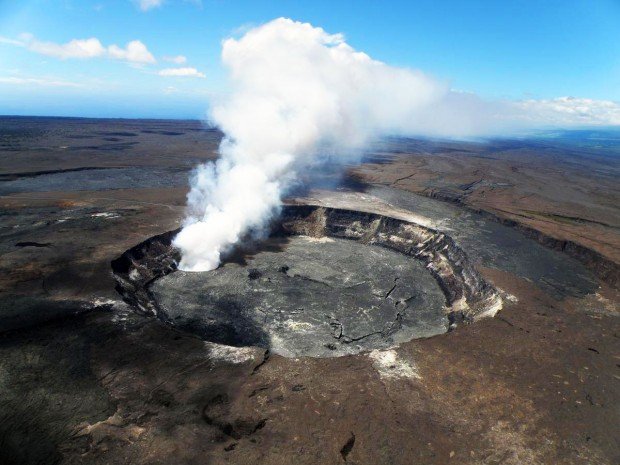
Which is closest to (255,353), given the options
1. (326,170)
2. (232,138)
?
(232,138)

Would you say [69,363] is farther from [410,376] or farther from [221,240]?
[221,240]

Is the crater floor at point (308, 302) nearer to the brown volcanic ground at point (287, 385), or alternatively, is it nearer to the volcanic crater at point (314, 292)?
the volcanic crater at point (314, 292)

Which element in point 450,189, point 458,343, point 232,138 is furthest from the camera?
point 450,189

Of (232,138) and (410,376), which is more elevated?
(232,138)

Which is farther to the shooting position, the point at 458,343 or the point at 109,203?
the point at 109,203

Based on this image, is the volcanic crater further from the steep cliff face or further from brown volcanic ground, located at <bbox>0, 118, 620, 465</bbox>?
brown volcanic ground, located at <bbox>0, 118, 620, 465</bbox>

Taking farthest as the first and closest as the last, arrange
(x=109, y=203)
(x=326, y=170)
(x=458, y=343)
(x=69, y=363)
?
(x=326, y=170) → (x=109, y=203) → (x=458, y=343) → (x=69, y=363)

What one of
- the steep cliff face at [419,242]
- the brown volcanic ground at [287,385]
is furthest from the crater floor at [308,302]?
the brown volcanic ground at [287,385]
